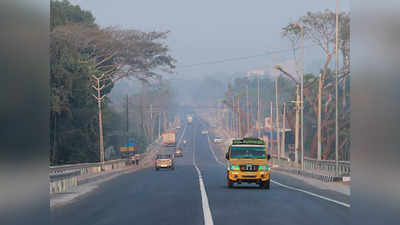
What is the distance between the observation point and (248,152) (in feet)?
111

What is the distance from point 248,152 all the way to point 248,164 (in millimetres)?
1181

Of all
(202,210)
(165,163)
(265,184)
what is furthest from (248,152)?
(165,163)

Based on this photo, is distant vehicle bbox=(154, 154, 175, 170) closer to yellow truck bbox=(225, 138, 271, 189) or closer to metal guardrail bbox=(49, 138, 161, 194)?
metal guardrail bbox=(49, 138, 161, 194)

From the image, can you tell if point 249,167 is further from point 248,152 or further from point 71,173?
point 71,173

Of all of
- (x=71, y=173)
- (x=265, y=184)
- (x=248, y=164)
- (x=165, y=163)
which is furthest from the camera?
(x=165, y=163)

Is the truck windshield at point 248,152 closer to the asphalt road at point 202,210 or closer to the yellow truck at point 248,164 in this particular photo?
the yellow truck at point 248,164

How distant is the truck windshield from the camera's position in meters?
33.7

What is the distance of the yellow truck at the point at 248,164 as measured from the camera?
108 ft

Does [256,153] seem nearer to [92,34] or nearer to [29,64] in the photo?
[29,64]

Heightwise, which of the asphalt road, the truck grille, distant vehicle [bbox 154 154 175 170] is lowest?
distant vehicle [bbox 154 154 175 170]

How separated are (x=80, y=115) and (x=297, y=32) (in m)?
28.2

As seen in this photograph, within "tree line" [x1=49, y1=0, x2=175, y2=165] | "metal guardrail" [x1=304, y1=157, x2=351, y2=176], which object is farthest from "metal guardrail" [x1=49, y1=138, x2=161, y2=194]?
"metal guardrail" [x1=304, y1=157, x2=351, y2=176]

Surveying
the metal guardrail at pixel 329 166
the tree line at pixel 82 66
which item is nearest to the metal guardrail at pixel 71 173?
the tree line at pixel 82 66

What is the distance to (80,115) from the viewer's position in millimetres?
76875
